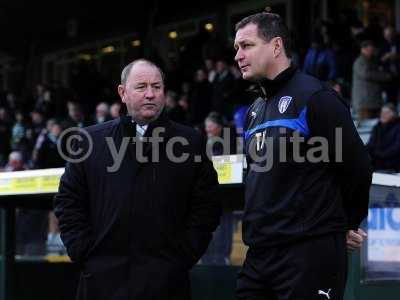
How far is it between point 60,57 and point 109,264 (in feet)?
73.2

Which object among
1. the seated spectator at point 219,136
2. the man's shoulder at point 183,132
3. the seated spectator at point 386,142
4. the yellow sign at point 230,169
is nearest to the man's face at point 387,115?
the seated spectator at point 386,142

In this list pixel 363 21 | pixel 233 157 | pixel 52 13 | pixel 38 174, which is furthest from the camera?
pixel 52 13

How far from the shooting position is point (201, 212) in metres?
4.32

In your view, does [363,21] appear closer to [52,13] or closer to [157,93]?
[52,13]

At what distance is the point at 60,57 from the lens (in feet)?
85.2

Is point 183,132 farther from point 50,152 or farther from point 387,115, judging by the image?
point 50,152

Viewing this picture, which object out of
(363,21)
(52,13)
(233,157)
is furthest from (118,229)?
(52,13)

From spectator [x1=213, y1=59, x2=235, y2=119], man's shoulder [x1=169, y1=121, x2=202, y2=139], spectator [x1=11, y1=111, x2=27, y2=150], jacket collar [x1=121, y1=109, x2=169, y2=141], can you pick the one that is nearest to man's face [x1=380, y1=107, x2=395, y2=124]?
spectator [x1=213, y1=59, x2=235, y2=119]

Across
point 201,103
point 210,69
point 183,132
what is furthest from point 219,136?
point 183,132

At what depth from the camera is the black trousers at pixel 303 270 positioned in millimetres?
3625

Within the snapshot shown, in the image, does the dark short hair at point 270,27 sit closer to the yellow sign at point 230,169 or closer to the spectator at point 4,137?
the yellow sign at point 230,169

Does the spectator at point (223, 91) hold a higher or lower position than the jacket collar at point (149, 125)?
higher

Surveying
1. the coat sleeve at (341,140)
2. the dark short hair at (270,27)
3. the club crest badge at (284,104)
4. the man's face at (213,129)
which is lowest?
the coat sleeve at (341,140)

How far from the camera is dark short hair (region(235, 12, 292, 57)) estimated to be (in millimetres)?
3885
